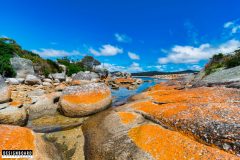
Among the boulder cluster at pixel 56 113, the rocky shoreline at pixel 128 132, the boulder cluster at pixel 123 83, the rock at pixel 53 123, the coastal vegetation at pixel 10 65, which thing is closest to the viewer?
the rocky shoreline at pixel 128 132

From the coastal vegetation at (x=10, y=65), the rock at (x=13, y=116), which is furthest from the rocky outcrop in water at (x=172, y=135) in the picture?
the coastal vegetation at (x=10, y=65)

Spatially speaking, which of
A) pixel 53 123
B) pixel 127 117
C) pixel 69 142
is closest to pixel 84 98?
pixel 53 123

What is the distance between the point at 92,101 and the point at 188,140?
6.04 m

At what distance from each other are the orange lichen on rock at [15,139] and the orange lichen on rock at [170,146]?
326 centimetres

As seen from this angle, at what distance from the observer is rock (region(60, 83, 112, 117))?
9024 mm

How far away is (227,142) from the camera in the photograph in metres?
4.12

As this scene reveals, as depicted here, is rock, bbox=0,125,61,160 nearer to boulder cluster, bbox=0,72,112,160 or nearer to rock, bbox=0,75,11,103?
boulder cluster, bbox=0,72,112,160

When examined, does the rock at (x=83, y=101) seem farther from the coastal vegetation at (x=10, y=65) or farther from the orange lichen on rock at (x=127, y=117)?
the coastal vegetation at (x=10, y=65)

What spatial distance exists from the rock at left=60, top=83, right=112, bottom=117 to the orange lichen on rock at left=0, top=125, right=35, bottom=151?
153 inches

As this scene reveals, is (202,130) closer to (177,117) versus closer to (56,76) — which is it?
(177,117)

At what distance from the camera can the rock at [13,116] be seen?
24.7 ft

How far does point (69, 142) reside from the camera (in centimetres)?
643

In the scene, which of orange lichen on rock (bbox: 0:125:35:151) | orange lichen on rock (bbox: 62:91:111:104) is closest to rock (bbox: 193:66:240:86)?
orange lichen on rock (bbox: 62:91:111:104)

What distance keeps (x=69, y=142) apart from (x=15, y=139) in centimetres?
228
